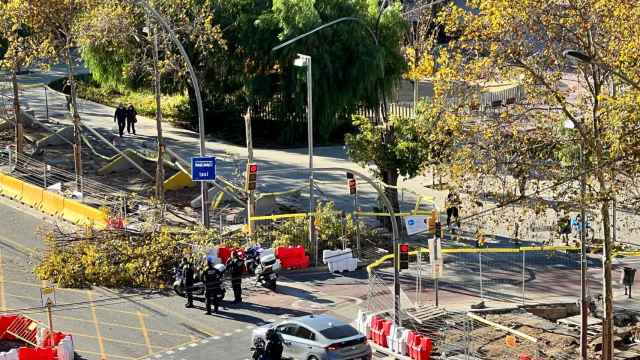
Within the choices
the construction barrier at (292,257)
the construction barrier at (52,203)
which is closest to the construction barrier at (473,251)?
the construction barrier at (292,257)

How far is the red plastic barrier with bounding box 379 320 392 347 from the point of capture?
26.3m

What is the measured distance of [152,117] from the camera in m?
57.3

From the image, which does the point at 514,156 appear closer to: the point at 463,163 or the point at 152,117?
the point at 463,163

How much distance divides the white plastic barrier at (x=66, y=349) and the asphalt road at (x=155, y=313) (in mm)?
901

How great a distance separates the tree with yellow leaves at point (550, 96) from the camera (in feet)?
75.7

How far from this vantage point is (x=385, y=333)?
26406 mm

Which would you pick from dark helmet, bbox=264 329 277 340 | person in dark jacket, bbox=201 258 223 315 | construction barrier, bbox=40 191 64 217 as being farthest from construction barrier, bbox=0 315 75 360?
construction barrier, bbox=40 191 64 217

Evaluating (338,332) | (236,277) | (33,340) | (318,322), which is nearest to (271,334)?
(318,322)

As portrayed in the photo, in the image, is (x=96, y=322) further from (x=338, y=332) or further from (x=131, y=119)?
(x=131, y=119)

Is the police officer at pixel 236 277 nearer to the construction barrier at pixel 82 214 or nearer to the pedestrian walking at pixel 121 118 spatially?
the construction barrier at pixel 82 214

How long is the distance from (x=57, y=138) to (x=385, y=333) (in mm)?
26774

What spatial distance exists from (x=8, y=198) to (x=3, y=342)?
15.0 metres

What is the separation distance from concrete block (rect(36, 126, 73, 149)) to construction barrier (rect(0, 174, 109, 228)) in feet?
21.1

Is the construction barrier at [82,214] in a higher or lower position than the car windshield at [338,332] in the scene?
higher
